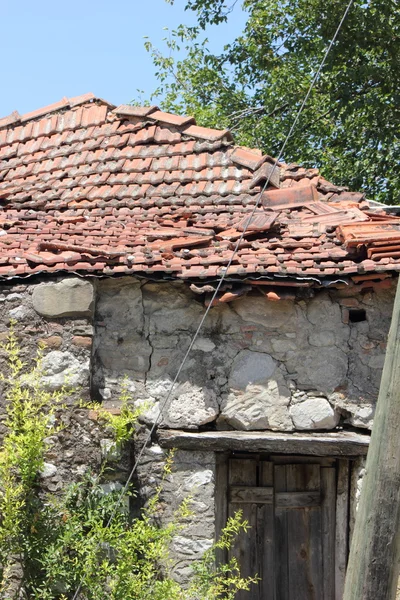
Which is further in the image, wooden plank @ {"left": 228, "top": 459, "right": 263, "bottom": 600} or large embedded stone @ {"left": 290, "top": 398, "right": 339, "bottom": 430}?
wooden plank @ {"left": 228, "top": 459, "right": 263, "bottom": 600}

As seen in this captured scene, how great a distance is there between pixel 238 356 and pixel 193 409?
1.50 feet

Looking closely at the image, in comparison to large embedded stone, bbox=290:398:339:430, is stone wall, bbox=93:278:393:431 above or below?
above

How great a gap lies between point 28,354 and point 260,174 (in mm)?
2479

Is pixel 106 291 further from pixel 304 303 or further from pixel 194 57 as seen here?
pixel 194 57

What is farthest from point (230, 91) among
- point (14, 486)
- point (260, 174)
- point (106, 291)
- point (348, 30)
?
point (14, 486)

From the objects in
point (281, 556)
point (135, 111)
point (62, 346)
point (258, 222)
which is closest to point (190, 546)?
point (281, 556)

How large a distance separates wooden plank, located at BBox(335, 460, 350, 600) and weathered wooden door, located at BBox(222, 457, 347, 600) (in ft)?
0.09

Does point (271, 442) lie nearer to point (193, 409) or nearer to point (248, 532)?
point (193, 409)

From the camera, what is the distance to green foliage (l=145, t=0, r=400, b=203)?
1222cm

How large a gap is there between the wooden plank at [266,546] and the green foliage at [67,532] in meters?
0.51

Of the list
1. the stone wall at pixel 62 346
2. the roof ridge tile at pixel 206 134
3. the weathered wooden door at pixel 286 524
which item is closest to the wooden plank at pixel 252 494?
the weathered wooden door at pixel 286 524

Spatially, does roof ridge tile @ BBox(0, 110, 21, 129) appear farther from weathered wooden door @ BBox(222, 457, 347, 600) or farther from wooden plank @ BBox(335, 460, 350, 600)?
wooden plank @ BBox(335, 460, 350, 600)

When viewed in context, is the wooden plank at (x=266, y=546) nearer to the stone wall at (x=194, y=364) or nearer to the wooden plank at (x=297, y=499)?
the wooden plank at (x=297, y=499)

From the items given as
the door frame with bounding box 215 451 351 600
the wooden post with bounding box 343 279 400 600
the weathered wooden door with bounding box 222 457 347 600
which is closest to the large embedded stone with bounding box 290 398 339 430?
the door frame with bounding box 215 451 351 600
